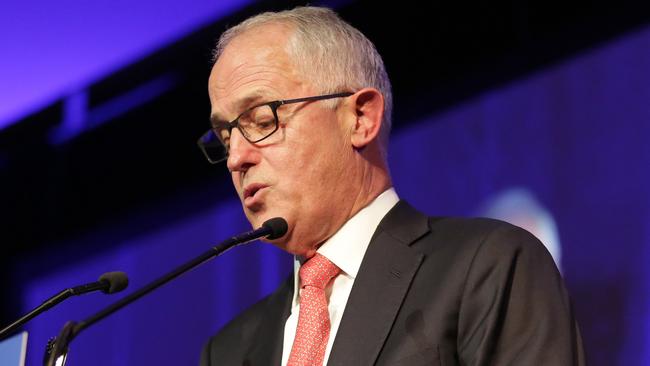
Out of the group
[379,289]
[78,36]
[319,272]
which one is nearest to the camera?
[379,289]

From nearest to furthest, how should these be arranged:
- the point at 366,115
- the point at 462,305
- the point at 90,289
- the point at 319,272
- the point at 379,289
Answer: the point at 90,289 → the point at 462,305 → the point at 379,289 → the point at 319,272 → the point at 366,115

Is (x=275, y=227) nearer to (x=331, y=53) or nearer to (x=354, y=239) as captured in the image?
(x=354, y=239)

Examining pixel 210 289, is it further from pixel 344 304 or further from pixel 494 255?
pixel 494 255

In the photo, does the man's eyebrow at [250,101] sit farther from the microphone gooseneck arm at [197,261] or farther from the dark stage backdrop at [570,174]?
the dark stage backdrop at [570,174]

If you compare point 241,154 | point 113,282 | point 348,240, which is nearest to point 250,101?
point 241,154

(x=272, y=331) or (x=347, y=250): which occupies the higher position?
(x=347, y=250)

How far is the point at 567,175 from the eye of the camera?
7.52 ft

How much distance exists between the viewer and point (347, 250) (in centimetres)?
217

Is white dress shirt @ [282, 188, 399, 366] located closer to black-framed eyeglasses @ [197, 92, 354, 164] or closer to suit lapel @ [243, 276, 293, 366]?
suit lapel @ [243, 276, 293, 366]

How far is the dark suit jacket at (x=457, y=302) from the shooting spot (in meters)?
1.86

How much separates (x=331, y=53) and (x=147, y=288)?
793 millimetres

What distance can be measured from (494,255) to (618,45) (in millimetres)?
652

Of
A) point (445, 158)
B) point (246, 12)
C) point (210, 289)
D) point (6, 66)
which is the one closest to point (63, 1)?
point (6, 66)

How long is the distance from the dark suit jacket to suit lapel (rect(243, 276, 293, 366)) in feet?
0.91
